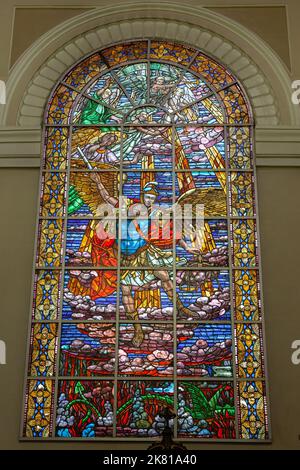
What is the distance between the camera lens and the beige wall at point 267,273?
26.2 feet

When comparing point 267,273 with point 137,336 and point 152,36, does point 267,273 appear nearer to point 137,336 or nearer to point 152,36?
point 137,336

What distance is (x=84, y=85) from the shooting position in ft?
31.9

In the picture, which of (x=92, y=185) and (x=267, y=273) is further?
(x=92, y=185)

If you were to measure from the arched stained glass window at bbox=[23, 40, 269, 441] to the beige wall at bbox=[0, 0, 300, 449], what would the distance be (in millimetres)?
122

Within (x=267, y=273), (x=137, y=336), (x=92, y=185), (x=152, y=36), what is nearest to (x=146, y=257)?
(x=137, y=336)

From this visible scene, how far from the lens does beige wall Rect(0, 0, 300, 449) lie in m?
7.97

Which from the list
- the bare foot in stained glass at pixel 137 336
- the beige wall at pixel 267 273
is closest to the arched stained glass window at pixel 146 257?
the bare foot in stained glass at pixel 137 336

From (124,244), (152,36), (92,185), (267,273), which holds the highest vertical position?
(152,36)

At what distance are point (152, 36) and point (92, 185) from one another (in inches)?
83.4

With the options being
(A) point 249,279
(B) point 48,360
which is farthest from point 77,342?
(A) point 249,279

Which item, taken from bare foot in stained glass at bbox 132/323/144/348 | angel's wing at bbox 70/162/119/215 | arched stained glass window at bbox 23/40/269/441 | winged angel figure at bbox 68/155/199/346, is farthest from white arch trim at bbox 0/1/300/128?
bare foot in stained glass at bbox 132/323/144/348

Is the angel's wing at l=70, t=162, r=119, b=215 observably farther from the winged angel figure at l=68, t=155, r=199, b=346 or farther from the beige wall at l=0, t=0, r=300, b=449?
the beige wall at l=0, t=0, r=300, b=449

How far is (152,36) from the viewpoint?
32.4 ft

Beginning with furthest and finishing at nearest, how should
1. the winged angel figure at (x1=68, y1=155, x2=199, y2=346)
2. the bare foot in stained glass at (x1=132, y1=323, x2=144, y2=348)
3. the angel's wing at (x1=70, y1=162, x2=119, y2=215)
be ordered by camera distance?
the angel's wing at (x1=70, y1=162, x2=119, y2=215), the winged angel figure at (x1=68, y1=155, x2=199, y2=346), the bare foot in stained glass at (x1=132, y1=323, x2=144, y2=348)
